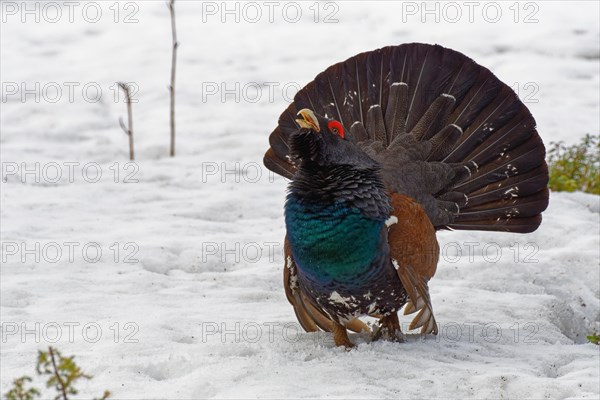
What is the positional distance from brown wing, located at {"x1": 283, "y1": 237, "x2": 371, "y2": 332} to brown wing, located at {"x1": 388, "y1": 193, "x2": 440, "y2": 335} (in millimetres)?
476

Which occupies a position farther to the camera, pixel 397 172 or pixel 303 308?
pixel 397 172

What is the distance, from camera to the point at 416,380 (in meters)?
4.19

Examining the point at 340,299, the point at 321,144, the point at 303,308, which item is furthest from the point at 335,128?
the point at 303,308

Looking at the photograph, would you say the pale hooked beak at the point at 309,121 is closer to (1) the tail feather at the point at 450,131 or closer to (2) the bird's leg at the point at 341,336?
(1) the tail feather at the point at 450,131

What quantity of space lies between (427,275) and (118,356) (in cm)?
173

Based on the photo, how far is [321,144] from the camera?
4.48 m

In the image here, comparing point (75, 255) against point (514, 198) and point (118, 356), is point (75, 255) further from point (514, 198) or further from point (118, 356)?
point (514, 198)

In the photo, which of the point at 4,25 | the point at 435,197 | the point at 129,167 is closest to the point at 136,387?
the point at 435,197

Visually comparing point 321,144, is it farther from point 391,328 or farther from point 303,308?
point 391,328

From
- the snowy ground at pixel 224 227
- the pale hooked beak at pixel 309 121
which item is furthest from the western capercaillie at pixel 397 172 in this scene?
the snowy ground at pixel 224 227

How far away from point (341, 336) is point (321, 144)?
1.13 m

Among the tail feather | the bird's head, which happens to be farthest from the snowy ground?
the bird's head

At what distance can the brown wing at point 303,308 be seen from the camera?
489 centimetres

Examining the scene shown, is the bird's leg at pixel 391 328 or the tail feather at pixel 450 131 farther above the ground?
the tail feather at pixel 450 131
